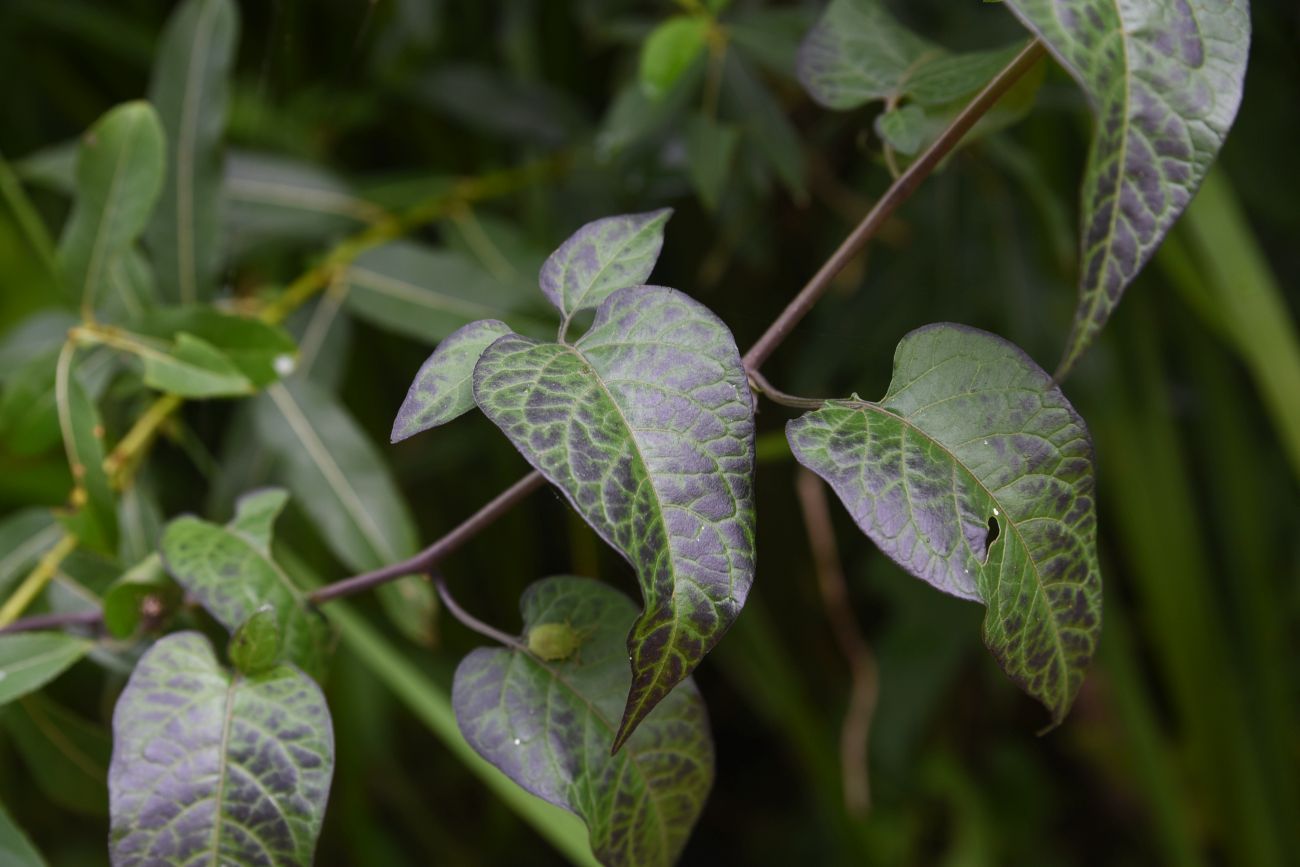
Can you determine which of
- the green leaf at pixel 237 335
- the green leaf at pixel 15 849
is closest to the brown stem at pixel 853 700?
the green leaf at pixel 237 335

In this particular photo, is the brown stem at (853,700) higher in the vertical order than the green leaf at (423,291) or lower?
lower

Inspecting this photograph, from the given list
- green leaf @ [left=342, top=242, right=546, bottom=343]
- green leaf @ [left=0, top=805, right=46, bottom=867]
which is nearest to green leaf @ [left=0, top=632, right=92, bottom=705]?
green leaf @ [left=0, top=805, right=46, bottom=867]

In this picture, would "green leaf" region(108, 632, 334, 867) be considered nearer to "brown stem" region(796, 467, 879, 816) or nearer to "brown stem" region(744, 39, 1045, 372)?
"brown stem" region(744, 39, 1045, 372)

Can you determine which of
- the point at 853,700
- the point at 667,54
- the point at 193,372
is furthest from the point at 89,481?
the point at 853,700

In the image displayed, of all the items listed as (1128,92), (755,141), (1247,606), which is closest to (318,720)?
(1128,92)

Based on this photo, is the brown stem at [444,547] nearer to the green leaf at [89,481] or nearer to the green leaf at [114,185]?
the green leaf at [89,481]

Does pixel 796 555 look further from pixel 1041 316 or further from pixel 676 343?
pixel 676 343
